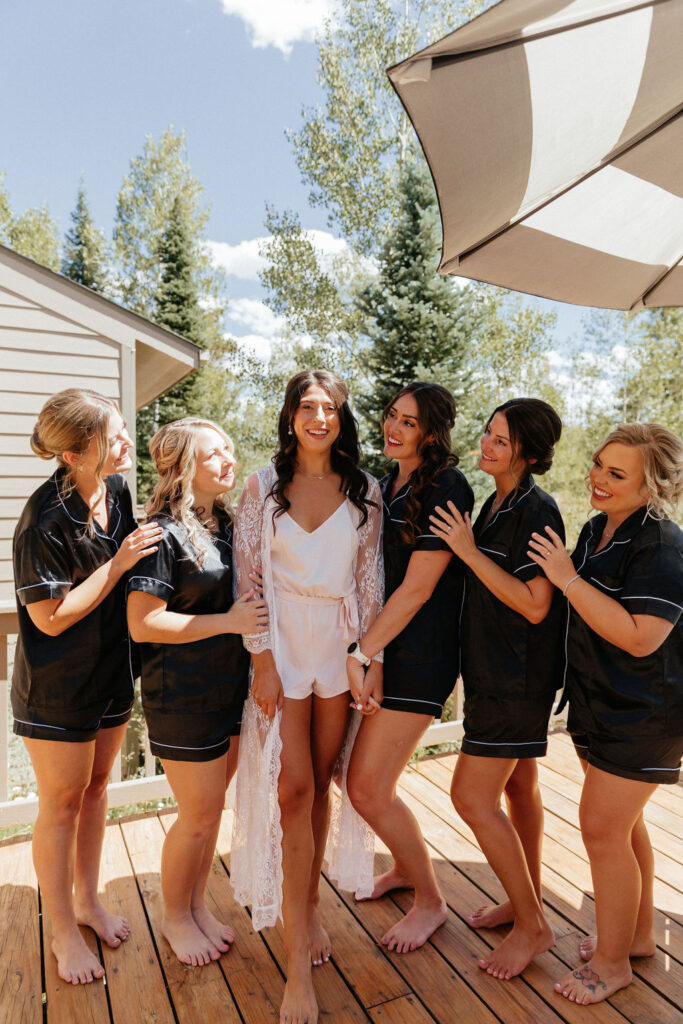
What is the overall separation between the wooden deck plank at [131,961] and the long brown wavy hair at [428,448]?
1503 mm

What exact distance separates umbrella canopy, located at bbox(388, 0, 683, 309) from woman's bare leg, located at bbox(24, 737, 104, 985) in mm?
1805

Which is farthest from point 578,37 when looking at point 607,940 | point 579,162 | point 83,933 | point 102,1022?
point 83,933

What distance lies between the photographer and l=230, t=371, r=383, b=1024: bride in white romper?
195 cm

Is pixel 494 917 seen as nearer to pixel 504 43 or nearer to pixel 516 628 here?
pixel 516 628

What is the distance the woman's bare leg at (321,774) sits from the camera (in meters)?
2.04

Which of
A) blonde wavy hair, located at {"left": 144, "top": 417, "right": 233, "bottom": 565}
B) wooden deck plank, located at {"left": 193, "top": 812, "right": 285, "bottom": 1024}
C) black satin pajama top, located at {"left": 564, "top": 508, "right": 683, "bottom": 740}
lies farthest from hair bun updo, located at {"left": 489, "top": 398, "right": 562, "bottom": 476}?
wooden deck plank, located at {"left": 193, "top": 812, "right": 285, "bottom": 1024}

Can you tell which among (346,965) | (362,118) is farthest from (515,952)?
(362,118)

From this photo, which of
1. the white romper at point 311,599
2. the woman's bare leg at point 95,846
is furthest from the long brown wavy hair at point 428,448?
the woman's bare leg at point 95,846

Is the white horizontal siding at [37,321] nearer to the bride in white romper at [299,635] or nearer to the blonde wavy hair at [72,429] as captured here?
the blonde wavy hair at [72,429]

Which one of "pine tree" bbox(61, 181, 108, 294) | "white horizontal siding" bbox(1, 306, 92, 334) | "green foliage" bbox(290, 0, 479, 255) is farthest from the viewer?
"pine tree" bbox(61, 181, 108, 294)

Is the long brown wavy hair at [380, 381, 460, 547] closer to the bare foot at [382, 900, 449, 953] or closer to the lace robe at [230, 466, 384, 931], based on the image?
the lace robe at [230, 466, 384, 931]

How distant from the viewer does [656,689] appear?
1.84 metres

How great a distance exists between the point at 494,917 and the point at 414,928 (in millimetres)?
287

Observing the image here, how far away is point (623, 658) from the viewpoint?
1870 mm
